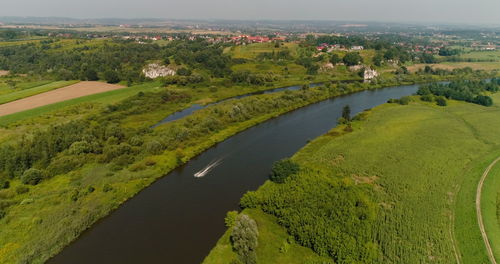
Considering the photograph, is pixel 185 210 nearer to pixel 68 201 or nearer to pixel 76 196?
pixel 76 196

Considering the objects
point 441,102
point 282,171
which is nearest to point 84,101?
point 282,171

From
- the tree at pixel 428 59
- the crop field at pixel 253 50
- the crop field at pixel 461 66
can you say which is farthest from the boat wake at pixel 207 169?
the tree at pixel 428 59

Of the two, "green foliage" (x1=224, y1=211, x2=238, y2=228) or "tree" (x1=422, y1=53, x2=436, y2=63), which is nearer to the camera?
"green foliage" (x1=224, y1=211, x2=238, y2=228)

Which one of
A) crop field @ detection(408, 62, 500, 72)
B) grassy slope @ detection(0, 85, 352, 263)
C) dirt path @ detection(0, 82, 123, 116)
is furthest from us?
crop field @ detection(408, 62, 500, 72)

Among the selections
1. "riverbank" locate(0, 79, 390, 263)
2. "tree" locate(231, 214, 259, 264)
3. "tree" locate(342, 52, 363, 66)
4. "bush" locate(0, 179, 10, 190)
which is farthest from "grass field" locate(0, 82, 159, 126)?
"tree" locate(342, 52, 363, 66)

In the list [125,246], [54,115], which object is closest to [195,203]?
[125,246]

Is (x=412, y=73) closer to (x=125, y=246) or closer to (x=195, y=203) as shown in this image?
(x=195, y=203)

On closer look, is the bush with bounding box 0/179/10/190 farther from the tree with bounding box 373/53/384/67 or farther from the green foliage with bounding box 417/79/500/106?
the tree with bounding box 373/53/384/67
